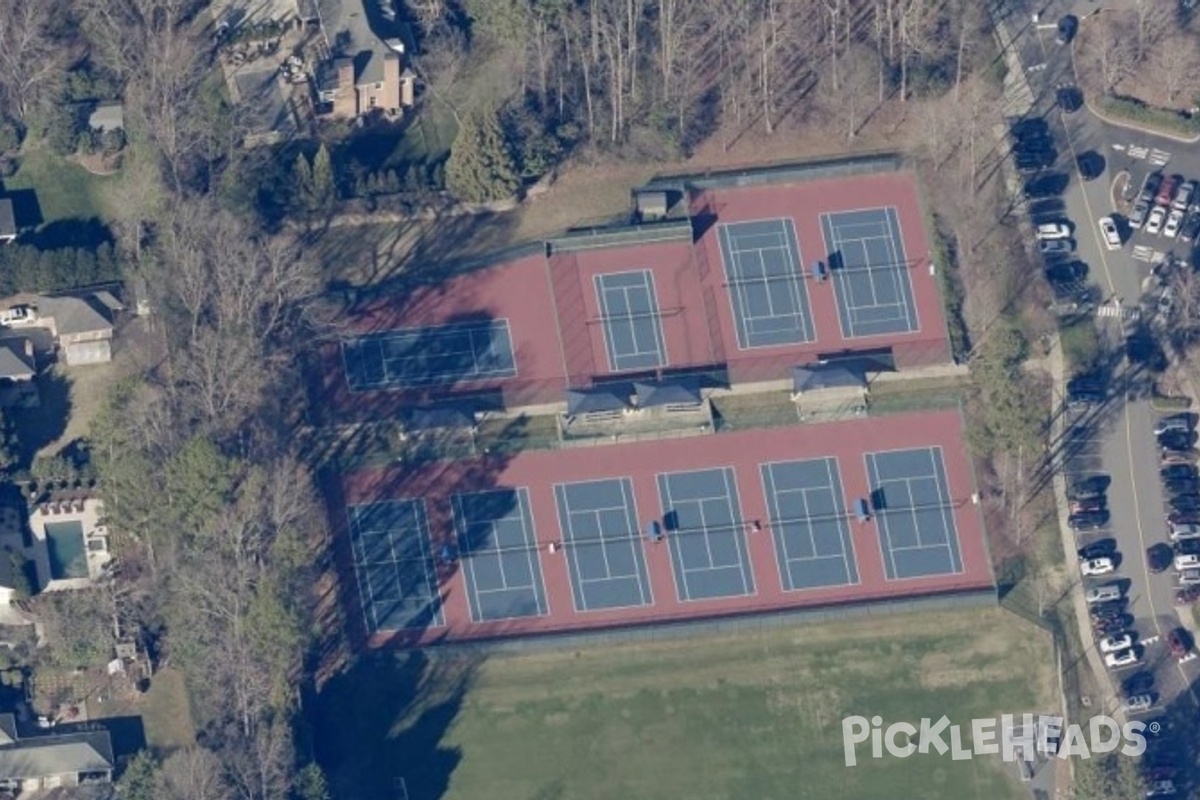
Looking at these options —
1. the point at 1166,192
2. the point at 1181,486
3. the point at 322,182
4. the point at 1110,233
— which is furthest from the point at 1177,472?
the point at 322,182

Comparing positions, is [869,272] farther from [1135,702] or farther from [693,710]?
[1135,702]

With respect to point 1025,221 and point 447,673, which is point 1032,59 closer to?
point 1025,221

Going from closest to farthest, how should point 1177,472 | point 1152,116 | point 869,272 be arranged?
1. point 1177,472
2. point 869,272
3. point 1152,116

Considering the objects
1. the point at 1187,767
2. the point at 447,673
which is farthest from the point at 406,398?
the point at 1187,767

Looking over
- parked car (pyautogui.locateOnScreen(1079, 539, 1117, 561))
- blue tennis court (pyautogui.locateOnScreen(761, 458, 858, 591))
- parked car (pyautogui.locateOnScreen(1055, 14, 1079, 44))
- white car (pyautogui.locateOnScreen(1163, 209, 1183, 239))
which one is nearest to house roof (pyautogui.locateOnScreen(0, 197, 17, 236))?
blue tennis court (pyautogui.locateOnScreen(761, 458, 858, 591))

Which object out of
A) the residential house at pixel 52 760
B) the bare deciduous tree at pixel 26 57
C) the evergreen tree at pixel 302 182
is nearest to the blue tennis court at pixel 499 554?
the evergreen tree at pixel 302 182

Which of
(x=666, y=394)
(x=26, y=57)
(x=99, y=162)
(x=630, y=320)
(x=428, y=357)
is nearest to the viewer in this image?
(x=666, y=394)

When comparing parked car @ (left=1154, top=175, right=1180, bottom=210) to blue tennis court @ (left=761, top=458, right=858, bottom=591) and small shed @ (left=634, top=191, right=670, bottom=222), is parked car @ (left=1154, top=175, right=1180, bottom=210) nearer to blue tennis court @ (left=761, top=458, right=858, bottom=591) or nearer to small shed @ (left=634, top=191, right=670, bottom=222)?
blue tennis court @ (left=761, top=458, right=858, bottom=591)
